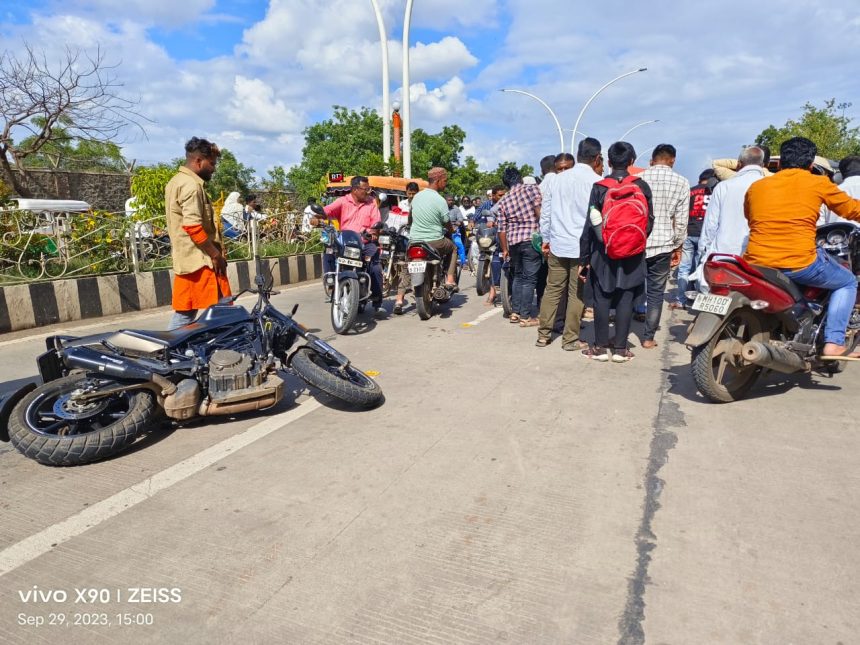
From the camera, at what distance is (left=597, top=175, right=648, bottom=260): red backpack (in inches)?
195

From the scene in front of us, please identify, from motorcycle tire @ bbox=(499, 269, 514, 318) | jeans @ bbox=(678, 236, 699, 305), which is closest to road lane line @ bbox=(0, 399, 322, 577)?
motorcycle tire @ bbox=(499, 269, 514, 318)

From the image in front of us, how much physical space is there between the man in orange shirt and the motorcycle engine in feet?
11.7

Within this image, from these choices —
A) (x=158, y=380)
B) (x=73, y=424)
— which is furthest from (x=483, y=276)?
(x=73, y=424)

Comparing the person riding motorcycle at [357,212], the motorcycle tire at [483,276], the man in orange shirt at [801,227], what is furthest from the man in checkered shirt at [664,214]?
the motorcycle tire at [483,276]

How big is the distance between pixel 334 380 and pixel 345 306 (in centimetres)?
273

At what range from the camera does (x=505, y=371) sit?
5.14 m

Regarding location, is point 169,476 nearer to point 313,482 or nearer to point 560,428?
point 313,482

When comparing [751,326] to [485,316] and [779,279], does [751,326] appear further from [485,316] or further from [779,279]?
[485,316]

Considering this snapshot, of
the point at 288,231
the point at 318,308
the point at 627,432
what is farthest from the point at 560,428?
the point at 288,231

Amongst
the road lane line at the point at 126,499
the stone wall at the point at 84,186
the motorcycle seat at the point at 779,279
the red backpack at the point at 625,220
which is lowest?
the road lane line at the point at 126,499

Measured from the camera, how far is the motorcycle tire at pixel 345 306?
643 centimetres

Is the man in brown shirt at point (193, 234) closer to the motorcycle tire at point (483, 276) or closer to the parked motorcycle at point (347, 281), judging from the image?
the parked motorcycle at point (347, 281)

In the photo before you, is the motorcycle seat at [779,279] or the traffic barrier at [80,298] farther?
the traffic barrier at [80,298]

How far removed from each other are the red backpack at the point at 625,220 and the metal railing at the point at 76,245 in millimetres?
5880
